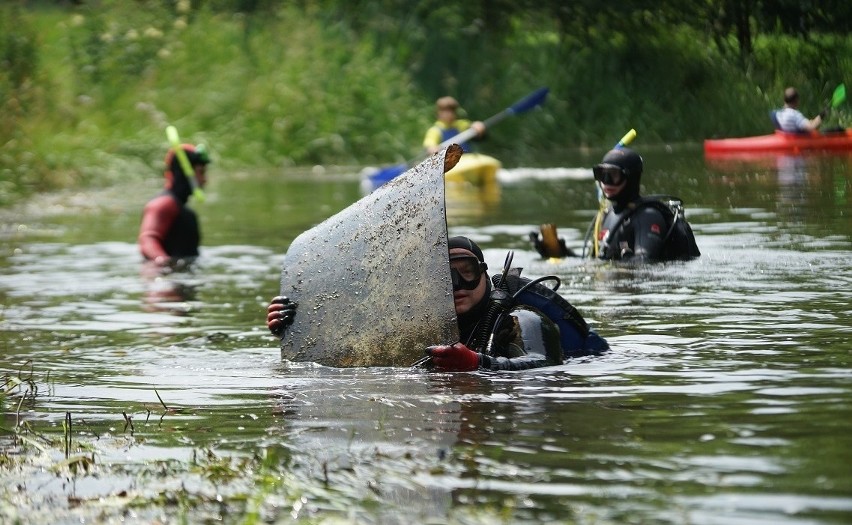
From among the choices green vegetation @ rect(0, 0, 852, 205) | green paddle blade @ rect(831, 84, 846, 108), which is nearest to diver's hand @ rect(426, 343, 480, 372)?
green paddle blade @ rect(831, 84, 846, 108)

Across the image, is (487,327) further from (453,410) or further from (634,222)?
(634,222)

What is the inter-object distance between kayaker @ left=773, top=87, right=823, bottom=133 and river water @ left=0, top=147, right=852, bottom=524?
13.6 ft

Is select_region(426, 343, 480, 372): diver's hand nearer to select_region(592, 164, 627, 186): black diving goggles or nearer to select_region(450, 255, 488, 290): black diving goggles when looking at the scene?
select_region(450, 255, 488, 290): black diving goggles

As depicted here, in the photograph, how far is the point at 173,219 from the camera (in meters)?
14.7

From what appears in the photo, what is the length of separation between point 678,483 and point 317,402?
7.93 feet

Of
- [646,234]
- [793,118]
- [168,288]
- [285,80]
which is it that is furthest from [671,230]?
[285,80]

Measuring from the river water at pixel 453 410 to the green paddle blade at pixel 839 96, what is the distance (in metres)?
2.99

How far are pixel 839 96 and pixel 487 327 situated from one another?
33.2 ft

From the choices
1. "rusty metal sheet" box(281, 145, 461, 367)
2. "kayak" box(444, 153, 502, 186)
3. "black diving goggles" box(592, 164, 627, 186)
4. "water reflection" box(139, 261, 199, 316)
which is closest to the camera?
"rusty metal sheet" box(281, 145, 461, 367)

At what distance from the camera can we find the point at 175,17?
33.3 meters

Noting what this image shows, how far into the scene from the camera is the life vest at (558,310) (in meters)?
7.74

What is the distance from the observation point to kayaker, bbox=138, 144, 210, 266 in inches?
568

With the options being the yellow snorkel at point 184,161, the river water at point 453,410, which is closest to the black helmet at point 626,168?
the river water at point 453,410

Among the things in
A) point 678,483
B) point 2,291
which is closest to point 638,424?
point 678,483
